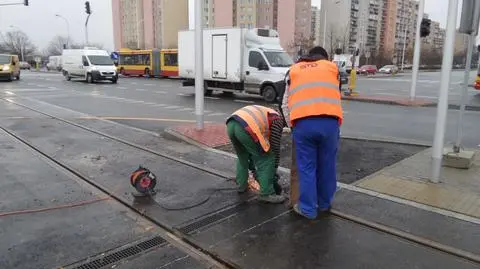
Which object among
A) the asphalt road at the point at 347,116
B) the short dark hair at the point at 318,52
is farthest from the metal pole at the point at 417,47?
the short dark hair at the point at 318,52

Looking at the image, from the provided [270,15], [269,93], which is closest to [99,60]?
[269,93]

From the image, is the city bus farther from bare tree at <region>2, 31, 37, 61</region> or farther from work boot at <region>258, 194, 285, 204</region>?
bare tree at <region>2, 31, 37, 61</region>

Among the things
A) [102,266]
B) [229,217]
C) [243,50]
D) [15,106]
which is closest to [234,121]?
[229,217]

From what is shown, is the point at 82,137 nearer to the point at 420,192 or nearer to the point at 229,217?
the point at 229,217

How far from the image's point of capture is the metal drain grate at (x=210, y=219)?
165 inches

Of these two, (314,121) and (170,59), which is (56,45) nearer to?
(170,59)

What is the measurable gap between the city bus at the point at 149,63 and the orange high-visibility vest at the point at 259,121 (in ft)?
113

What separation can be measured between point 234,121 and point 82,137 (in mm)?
5362

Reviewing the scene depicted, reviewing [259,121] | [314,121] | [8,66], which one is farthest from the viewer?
[8,66]

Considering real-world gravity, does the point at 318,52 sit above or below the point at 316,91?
above

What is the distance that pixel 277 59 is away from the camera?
1806cm

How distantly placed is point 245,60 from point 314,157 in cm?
1444

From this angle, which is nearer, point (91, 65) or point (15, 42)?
point (91, 65)

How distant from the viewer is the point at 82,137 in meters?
8.91
